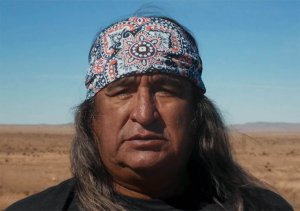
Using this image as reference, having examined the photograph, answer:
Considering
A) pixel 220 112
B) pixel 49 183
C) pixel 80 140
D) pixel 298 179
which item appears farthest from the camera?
pixel 298 179

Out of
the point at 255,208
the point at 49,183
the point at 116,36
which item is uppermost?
the point at 116,36

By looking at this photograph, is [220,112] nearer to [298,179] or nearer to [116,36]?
[116,36]

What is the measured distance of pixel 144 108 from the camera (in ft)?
7.98

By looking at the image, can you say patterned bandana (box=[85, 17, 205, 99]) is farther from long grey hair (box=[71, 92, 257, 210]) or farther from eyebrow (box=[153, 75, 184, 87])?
long grey hair (box=[71, 92, 257, 210])

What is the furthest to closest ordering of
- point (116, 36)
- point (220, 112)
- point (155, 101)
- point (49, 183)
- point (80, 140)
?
point (49, 183)
point (220, 112)
point (80, 140)
point (116, 36)
point (155, 101)

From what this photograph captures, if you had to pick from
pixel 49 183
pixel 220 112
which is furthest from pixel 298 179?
pixel 220 112

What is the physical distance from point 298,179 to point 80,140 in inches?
678

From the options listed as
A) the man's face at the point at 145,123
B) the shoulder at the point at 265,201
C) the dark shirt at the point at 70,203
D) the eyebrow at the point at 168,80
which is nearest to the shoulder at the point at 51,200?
the dark shirt at the point at 70,203

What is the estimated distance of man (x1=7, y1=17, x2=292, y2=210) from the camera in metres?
2.48

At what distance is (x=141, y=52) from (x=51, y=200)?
96cm

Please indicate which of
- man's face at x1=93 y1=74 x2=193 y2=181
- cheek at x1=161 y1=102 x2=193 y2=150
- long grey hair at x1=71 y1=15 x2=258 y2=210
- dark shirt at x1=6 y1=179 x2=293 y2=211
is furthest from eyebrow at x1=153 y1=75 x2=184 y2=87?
dark shirt at x1=6 y1=179 x2=293 y2=211

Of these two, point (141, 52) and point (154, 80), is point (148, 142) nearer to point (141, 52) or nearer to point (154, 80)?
point (154, 80)

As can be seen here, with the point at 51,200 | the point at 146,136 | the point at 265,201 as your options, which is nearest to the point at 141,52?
the point at 146,136

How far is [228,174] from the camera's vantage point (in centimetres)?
299
